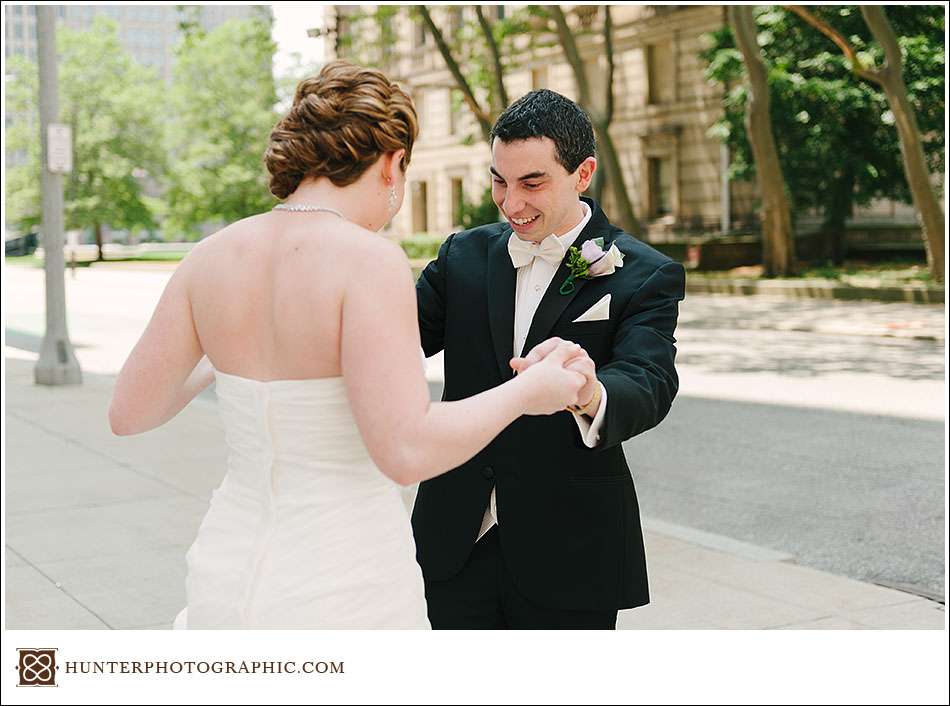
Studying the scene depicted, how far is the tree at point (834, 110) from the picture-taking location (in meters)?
30.8

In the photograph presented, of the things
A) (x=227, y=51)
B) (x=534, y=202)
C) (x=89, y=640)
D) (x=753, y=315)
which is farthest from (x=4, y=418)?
(x=227, y=51)

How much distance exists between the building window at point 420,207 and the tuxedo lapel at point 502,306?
5321 cm

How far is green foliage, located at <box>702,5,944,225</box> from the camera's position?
30734mm

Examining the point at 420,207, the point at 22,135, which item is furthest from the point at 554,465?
the point at 22,135

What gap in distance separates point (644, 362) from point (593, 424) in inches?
9.8

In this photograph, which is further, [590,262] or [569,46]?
[569,46]

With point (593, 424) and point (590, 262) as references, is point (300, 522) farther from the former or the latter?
point (590, 262)

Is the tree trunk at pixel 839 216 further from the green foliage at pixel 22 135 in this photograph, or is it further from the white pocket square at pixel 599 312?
the green foliage at pixel 22 135

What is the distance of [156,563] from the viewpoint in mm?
6516

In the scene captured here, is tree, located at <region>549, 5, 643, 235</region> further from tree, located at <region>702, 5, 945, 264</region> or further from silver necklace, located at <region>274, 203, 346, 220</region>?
silver necklace, located at <region>274, 203, 346, 220</region>

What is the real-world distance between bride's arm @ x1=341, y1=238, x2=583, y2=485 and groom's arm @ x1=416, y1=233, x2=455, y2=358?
0.95 meters

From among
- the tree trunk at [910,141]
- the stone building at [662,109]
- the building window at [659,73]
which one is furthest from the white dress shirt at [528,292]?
the building window at [659,73]

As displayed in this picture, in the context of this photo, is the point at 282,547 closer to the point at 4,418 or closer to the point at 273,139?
the point at 273,139

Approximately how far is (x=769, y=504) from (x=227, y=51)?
59.1 m
